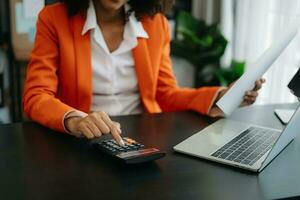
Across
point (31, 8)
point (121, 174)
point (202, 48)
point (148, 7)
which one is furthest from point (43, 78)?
point (202, 48)

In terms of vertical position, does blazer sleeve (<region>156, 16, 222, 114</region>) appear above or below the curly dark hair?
below

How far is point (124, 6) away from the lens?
153cm

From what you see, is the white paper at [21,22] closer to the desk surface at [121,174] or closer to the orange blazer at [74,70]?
the orange blazer at [74,70]

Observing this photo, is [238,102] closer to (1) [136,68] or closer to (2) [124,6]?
(1) [136,68]

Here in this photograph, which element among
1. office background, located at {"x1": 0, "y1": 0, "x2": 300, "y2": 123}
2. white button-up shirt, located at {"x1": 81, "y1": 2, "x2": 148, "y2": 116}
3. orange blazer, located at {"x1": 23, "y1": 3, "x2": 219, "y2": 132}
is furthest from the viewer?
office background, located at {"x1": 0, "y1": 0, "x2": 300, "y2": 123}

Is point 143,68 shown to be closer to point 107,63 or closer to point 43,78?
point 107,63

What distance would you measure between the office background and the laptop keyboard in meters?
1.03

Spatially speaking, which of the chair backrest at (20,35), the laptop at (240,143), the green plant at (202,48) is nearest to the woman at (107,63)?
the laptop at (240,143)

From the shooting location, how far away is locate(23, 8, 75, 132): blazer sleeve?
1173mm

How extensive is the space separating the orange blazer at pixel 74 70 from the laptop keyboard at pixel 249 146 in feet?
0.69

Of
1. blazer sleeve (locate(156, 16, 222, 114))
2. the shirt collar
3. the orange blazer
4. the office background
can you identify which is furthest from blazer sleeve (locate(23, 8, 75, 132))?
the office background

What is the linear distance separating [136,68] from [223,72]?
4.16 ft

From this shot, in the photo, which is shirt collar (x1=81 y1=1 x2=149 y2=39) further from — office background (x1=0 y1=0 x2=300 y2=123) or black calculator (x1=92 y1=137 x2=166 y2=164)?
office background (x1=0 y1=0 x2=300 y2=123)

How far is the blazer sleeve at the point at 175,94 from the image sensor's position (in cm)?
132
